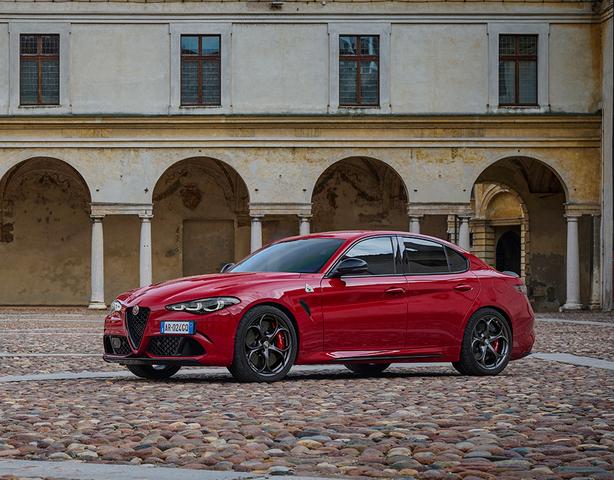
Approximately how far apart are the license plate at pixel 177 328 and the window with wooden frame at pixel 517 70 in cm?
2443

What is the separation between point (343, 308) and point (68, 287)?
27606 millimetres

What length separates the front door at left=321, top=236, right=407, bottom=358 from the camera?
11.4 metres

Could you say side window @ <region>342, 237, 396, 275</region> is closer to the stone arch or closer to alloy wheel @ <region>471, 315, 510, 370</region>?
alloy wheel @ <region>471, 315, 510, 370</region>

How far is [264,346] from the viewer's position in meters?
11.0

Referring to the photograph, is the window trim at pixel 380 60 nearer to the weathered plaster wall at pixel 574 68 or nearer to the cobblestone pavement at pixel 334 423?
the weathered plaster wall at pixel 574 68

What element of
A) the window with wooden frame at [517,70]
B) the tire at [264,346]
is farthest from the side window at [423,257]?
the window with wooden frame at [517,70]

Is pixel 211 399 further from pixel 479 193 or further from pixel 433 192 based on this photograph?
pixel 479 193

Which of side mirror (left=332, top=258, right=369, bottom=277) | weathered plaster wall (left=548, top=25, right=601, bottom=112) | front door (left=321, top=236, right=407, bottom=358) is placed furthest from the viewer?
weathered plaster wall (left=548, top=25, right=601, bottom=112)

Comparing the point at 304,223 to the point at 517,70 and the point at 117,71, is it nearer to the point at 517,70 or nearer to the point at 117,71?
the point at 117,71

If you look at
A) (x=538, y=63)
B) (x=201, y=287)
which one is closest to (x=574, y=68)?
(x=538, y=63)

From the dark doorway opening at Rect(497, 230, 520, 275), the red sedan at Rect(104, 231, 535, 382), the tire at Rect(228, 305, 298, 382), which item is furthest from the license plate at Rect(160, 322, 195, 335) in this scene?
the dark doorway opening at Rect(497, 230, 520, 275)

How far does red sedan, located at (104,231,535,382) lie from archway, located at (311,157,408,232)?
25.9 m

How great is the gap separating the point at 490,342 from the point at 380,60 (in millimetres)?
22468

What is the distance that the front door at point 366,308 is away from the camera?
1144 cm
